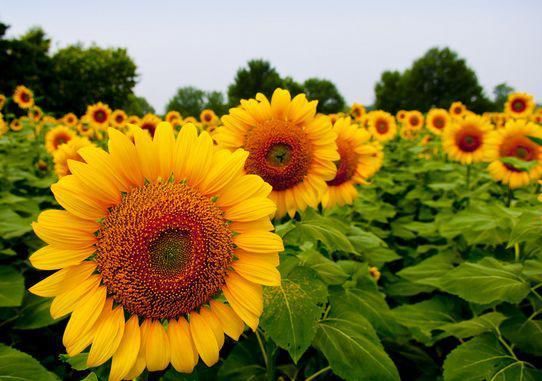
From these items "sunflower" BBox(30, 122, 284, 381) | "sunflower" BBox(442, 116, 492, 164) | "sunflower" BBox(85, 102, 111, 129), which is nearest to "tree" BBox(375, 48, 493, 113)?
"sunflower" BBox(85, 102, 111, 129)

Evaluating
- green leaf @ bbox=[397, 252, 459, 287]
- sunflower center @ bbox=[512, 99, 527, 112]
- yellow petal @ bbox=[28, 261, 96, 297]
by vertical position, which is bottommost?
green leaf @ bbox=[397, 252, 459, 287]

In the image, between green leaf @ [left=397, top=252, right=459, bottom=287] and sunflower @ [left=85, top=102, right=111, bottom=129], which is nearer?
green leaf @ [left=397, top=252, right=459, bottom=287]

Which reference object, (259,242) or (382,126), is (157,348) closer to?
(259,242)

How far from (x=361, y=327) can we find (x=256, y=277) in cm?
85

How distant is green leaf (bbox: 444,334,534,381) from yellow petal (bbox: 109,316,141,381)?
4.86 feet

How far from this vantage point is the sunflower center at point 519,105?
32.4 feet

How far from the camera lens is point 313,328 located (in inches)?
60.7

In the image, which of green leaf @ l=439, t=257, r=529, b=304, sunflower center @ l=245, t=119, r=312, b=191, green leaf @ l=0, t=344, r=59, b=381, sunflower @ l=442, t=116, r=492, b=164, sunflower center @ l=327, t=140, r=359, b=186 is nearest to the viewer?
green leaf @ l=0, t=344, r=59, b=381

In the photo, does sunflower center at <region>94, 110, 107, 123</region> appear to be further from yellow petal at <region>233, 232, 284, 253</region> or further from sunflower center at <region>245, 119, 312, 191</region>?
yellow petal at <region>233, 232, 284, 253</region>

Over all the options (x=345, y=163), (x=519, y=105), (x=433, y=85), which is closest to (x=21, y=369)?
(x=345, y=163)

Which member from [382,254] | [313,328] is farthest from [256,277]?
[382,254]

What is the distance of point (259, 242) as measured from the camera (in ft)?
4.34

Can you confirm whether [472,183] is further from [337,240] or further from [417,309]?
[337,240]

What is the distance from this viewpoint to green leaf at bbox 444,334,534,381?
1.88 metres
